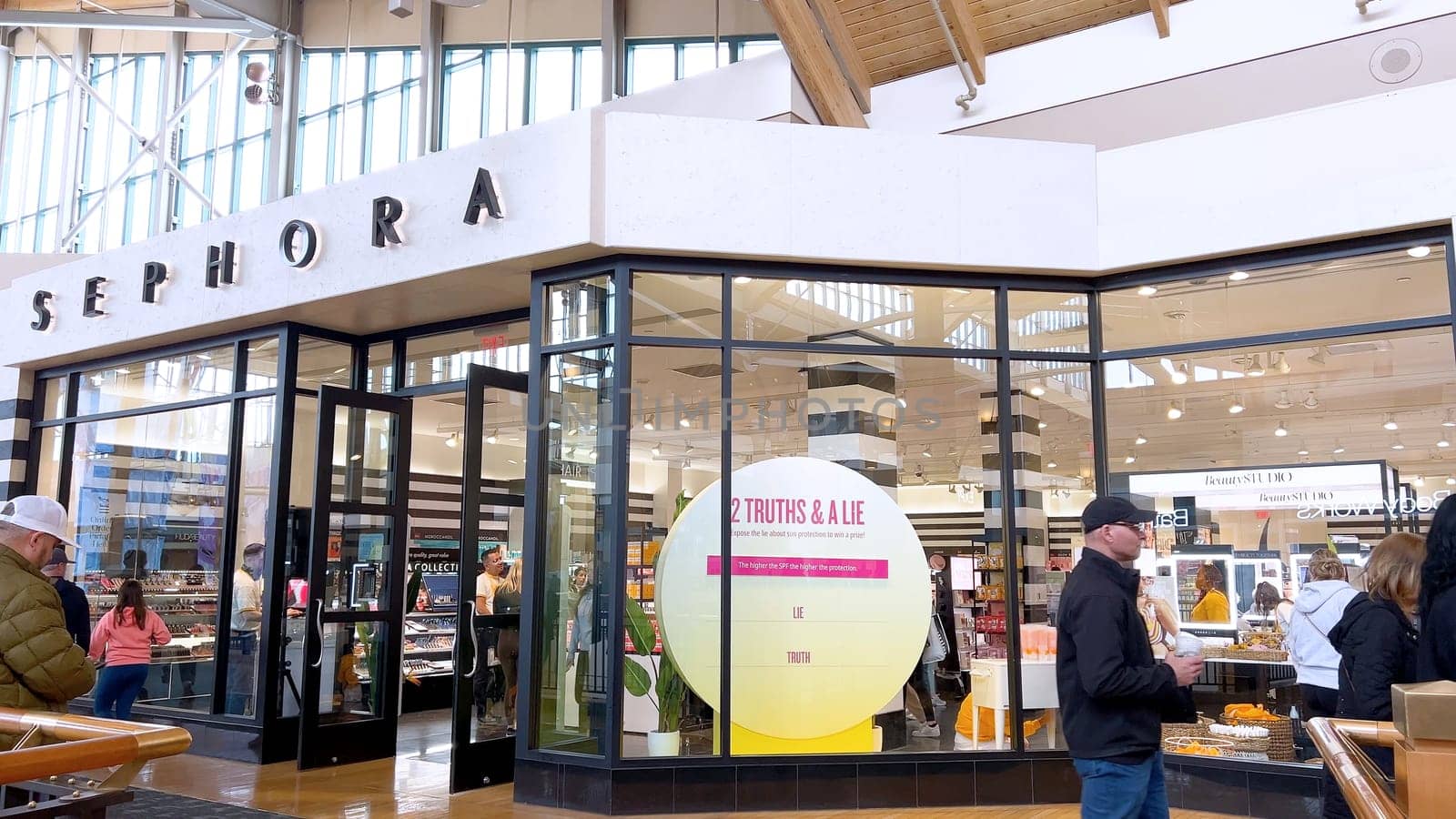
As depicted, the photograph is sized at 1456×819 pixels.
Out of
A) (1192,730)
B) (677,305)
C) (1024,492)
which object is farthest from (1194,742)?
(677,305)

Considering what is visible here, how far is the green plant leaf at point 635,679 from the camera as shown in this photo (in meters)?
6.25

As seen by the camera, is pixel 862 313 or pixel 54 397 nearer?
pixel 862 313

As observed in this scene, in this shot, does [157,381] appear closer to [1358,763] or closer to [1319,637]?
[1319,637]

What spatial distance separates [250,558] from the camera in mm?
8289

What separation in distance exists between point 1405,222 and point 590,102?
985 centimetres

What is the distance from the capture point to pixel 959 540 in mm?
6559

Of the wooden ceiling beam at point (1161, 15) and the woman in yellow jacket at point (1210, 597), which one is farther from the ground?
the wooden ceiling beam at point (1161, 15)

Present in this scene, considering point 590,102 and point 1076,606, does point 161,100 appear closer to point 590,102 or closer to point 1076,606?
point 590,102

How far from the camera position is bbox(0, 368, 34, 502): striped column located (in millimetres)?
10188

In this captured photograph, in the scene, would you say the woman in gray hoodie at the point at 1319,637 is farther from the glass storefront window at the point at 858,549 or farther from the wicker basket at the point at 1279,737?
the glass storefront window at the point at 858,549

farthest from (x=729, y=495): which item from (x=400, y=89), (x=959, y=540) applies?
(x=400, y=89)

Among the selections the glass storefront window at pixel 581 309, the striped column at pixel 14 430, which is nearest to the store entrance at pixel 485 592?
the glass storefront window at pixel 581 309

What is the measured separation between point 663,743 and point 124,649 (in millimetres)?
4066

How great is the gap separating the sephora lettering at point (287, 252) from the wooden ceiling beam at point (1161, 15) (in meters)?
4.96
